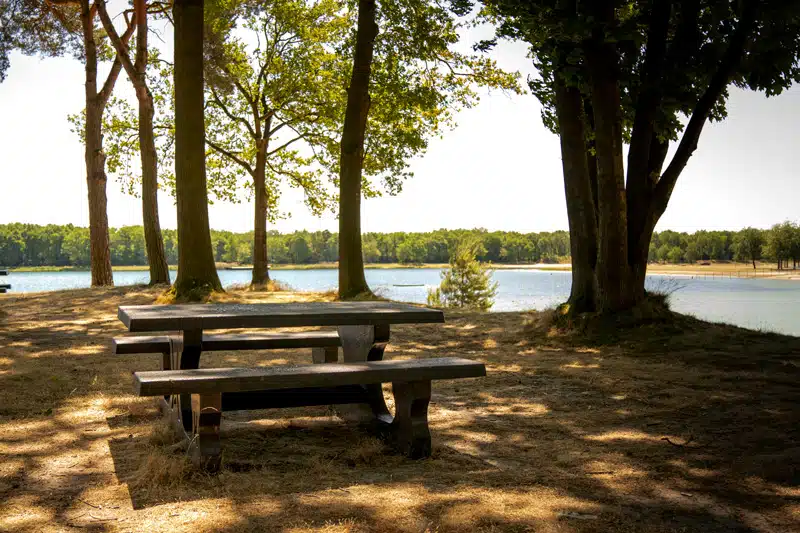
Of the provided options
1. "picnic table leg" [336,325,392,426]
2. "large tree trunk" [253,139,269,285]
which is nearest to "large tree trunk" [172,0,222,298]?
"picnic table leg" [336,325,392,426]

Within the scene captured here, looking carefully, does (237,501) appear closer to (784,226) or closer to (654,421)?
(654,421)

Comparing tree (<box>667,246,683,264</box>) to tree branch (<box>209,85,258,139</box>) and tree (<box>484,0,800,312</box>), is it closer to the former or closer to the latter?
tree branch (<box>209,85,258,139</box>)

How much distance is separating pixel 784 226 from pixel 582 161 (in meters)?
99.2

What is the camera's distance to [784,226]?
313ft

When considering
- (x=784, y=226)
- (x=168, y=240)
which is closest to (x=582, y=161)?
(x=168, y=240)

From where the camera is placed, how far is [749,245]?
117m

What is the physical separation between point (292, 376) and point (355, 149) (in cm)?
1047

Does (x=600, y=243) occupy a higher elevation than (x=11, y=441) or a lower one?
higher

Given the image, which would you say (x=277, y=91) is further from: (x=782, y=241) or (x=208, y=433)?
(x=782, y=241)

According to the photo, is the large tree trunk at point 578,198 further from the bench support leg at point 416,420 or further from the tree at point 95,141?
the tree at point 95,141

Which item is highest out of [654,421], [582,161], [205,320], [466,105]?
[466,105]

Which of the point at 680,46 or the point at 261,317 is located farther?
the point at 680,46

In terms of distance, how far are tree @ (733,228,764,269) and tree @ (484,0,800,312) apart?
11729 cm

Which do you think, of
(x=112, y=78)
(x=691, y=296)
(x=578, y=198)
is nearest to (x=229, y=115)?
(x=112, y=78)
